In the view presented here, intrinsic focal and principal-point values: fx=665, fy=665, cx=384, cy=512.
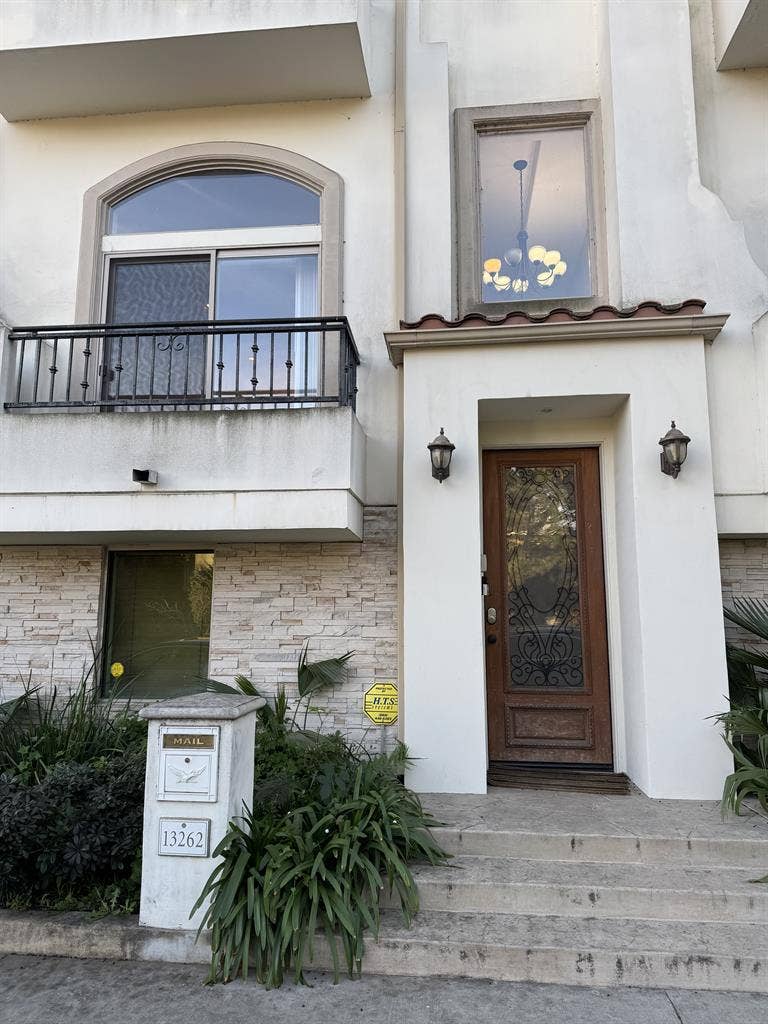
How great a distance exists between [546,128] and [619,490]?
12.3ft

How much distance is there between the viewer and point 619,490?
217 inches

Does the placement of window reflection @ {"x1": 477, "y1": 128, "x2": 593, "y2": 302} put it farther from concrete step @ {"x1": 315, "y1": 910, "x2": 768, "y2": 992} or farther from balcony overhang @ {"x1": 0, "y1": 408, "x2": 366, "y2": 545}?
A: concrete step @ {"x1": 315, "y1": 910, "x2": 768, "y2": 992}

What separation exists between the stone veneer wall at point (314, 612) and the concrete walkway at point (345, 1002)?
2443mm

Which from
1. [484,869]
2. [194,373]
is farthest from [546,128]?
[484,869]

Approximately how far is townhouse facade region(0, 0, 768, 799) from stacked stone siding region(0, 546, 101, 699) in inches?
1.1

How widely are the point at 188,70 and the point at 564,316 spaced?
4.29 meters

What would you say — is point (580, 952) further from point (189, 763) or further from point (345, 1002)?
point (189, 763)

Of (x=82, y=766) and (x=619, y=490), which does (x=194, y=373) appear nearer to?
(x=82, y=766)

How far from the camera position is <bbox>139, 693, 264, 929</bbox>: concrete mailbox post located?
3.67 meters

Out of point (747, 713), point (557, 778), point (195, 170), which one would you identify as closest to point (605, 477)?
point (747, 713)

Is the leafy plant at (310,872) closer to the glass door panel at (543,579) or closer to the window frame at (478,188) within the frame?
the glass door panel at (543,579)

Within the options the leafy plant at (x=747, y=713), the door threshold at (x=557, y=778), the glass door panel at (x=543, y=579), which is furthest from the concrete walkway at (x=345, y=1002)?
the glass door panel at (x=543, y=579)

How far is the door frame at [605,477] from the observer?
542 centimetres

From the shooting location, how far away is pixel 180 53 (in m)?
6.07
